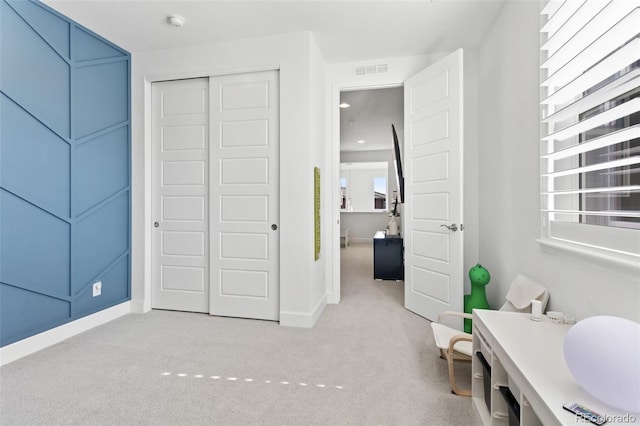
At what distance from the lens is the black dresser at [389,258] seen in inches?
179

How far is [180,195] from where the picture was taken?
10.5 ft

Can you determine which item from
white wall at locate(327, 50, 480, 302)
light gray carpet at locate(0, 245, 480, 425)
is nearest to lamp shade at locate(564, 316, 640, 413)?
light gray carpet at locate(0, 245, 480, 425)

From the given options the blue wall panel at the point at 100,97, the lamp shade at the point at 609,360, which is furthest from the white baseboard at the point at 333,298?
the blue wall panel at the point at 100,97

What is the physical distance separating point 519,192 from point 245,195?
2258 mm

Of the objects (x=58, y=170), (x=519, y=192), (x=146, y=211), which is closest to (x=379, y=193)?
(x=146, y=211)

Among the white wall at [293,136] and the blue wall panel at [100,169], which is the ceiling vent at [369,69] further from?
the blue wall panel at [100,169]

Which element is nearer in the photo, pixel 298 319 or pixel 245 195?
pixel 298 319

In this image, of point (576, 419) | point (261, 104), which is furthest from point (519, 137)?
point (261, 104)

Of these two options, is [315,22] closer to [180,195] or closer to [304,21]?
[304,21]

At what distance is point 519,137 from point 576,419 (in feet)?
5.96

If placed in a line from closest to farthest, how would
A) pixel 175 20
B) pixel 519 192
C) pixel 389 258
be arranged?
1. pixel 519 192
2. pixel 175 20
3. pixel 389 258

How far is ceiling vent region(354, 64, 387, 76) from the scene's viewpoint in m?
3.37

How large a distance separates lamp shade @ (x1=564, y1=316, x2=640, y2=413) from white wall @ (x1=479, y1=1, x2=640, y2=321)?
1.28ft

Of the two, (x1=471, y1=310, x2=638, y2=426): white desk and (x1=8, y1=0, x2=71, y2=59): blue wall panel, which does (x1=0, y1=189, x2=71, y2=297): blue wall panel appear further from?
(x1=471, y1=310, x2=638, y2=426): white desk
